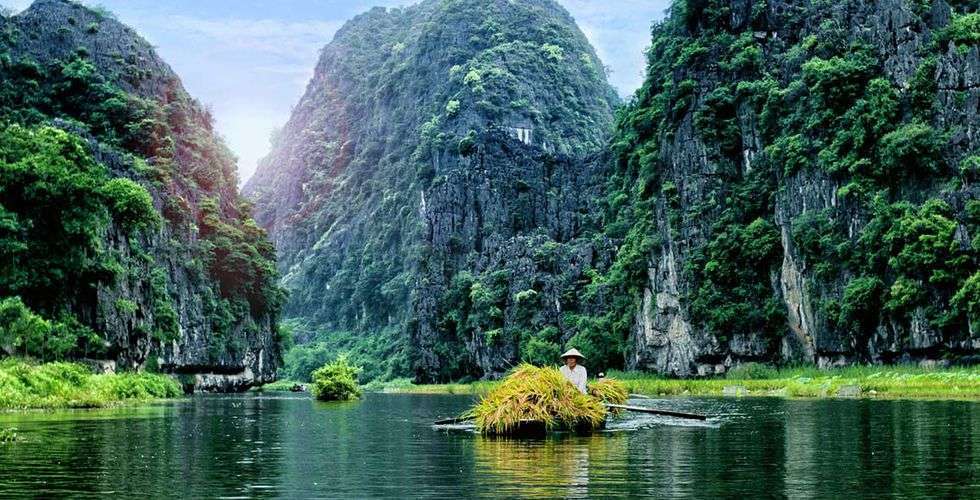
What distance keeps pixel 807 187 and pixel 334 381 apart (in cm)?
4045

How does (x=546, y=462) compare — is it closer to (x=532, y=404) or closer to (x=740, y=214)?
(x=532, y=404)

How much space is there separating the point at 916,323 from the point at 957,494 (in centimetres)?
6072

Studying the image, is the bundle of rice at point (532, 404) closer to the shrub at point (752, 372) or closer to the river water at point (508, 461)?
the river water at point (508, 461)

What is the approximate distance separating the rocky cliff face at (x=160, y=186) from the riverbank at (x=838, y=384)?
37.4 m

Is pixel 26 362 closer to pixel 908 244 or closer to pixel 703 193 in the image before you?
pixel 908 244

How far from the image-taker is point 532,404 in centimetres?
2361

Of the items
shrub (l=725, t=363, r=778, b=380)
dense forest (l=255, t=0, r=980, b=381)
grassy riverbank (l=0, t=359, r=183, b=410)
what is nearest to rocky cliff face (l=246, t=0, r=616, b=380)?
dense forest (l=255, t=0, r=980, b=381)

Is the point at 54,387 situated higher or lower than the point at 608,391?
lower

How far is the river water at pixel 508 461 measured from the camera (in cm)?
1415

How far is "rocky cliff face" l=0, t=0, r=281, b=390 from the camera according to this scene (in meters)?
81.9

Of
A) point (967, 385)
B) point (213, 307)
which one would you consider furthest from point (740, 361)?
point (213, 307)

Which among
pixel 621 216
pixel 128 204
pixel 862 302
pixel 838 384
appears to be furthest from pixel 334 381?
pixel 621 216

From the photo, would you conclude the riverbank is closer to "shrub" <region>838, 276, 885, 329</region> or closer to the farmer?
"shrub" <region>838, 276, 885, 329</region>

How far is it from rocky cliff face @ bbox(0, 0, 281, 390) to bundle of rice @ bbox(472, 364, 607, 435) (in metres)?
52.4
